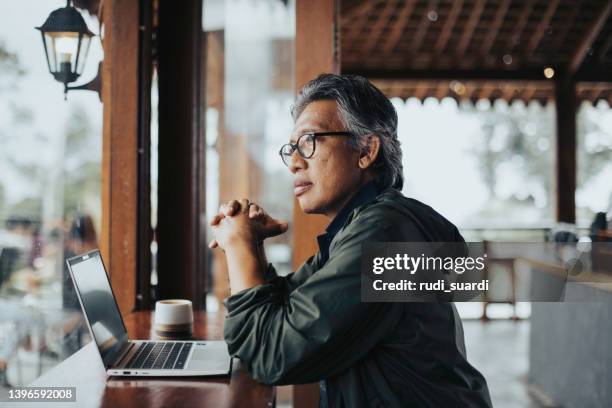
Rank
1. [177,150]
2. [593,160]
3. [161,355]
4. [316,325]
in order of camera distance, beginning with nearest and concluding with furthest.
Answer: [316,325], [161,355], [177,150], [593,160]

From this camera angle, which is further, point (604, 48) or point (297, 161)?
point (604, 48)

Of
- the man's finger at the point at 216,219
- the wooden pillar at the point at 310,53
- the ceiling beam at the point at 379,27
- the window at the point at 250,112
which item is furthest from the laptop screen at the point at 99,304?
the ceiling beam at the point at 379,27

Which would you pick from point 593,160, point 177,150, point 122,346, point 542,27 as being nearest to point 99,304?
point 122,346

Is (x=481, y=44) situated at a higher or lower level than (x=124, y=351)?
higher

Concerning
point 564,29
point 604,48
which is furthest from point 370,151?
point 604,48

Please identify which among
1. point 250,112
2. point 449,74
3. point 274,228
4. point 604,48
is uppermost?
point 604,48

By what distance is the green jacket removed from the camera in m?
1.00

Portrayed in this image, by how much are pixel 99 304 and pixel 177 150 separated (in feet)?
3.43

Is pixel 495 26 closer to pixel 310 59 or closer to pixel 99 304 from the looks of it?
pixel 310 59

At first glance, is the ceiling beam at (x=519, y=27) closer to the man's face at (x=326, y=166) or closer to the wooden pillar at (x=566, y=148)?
the wooden pillar at (x=566, y=148)

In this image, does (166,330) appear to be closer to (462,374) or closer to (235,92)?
(462,374)

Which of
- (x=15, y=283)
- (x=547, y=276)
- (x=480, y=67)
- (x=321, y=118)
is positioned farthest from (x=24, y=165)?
(x=480, y=67)

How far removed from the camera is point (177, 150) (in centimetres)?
225

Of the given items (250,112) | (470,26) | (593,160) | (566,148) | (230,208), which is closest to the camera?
(230,208)
